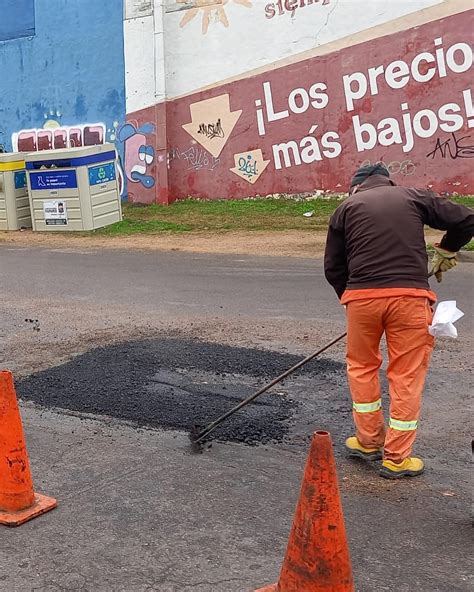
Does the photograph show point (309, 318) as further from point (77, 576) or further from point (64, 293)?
point (77, 576)

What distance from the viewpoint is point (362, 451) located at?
427 cm

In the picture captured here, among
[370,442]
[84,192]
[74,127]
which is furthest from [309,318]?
[74,127]

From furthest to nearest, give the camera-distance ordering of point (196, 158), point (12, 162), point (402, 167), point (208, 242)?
point (196, 158)
point (402, 167)
point (12, 162)
point (208, 242)

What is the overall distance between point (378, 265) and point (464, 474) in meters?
1.30

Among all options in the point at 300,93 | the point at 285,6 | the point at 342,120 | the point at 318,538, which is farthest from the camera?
the point at 300,93

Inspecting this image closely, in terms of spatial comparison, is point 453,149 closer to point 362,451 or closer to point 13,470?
point 362,451

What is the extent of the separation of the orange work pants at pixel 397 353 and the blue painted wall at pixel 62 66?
1872 centimetres

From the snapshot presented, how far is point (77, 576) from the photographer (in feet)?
10.3

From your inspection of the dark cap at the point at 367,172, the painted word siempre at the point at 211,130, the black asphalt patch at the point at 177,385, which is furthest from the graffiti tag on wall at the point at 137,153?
the dark cap at the point at 367,172

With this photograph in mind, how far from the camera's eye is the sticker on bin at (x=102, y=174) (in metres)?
16.6

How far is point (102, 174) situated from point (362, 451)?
13.8 meters

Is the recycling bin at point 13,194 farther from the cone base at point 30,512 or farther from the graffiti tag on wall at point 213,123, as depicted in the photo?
the cone base at point 30,512

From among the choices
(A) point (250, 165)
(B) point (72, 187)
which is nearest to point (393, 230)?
(B) point (72, 187)

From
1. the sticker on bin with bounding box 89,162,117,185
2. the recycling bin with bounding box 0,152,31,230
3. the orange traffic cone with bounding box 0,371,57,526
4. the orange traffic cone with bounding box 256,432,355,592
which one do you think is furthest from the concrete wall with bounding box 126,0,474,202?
the orange traffic cone with bounding box 256,432,355,592
